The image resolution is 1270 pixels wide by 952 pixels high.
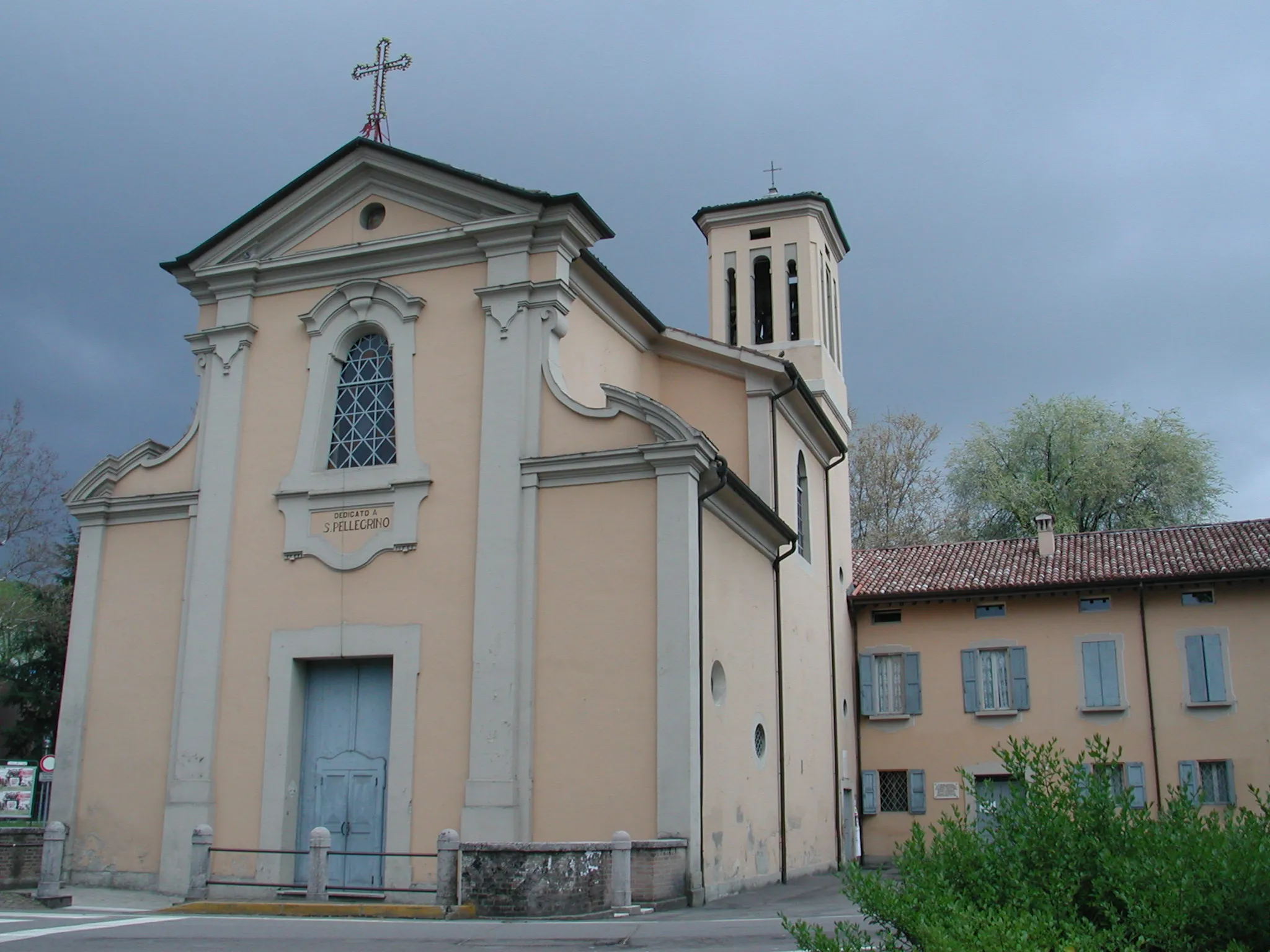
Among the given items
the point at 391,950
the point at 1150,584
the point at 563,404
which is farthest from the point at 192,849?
the point at 1150,584

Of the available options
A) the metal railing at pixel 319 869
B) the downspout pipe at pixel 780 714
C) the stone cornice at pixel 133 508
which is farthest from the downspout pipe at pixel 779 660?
the stone cornice at pixel 133 508

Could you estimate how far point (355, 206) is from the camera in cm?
1783

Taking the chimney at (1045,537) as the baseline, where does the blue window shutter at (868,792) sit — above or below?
below

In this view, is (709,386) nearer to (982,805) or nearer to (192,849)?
(192,849)

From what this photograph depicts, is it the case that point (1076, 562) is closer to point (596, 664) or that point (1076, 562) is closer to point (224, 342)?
point (596, 664)

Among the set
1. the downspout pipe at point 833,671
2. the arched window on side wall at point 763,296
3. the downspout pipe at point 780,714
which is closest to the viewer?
the downspout pipe at point 780,714

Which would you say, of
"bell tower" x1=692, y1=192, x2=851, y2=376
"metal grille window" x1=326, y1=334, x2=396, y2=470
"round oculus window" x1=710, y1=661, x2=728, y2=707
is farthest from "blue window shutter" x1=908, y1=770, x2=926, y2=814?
"metal grille window" x1=326, y1=334, x2=396, y2=470

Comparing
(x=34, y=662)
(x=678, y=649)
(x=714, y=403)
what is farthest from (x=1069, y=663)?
(x=34, y=662)

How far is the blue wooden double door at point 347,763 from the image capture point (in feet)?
50.6

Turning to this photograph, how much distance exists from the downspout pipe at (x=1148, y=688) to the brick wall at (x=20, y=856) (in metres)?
19.0

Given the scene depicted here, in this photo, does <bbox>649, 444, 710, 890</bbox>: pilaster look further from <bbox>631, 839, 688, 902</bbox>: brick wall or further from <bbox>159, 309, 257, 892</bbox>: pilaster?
<bbox>159, 309, 257, 892</bbox>: pilaster

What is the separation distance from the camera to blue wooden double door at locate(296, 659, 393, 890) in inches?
607

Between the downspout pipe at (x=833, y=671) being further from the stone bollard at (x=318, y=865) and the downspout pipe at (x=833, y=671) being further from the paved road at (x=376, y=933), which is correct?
the stone bollard at (x=318, y=865)

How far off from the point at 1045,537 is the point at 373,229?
638 inches
